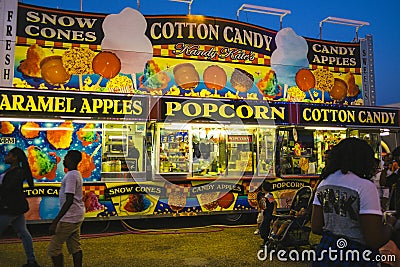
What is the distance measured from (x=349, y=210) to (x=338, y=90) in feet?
33.3

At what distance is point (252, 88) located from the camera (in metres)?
10.9

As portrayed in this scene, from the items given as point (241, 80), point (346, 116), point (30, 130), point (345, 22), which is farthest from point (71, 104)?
point (345, 22)

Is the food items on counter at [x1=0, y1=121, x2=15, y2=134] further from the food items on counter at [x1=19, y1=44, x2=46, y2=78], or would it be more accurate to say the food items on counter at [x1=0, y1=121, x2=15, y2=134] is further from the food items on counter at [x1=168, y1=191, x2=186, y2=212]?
the food items on counter at [x1=168, y1=191, x2=186, y2=212]

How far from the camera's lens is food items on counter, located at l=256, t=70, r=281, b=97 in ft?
36.4

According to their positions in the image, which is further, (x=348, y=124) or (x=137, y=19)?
(x=137, y=19)

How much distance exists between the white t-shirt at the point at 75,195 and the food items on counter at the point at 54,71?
543 centimetres

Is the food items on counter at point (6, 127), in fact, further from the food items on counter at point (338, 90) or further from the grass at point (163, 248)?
the food items on counter at point (338, 90)

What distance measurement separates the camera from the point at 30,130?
8.30 m

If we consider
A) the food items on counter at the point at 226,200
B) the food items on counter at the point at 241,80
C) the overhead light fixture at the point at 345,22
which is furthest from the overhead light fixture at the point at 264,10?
the food items on counter at the point at 226,200

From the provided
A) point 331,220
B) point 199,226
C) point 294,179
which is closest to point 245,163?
point 294,179

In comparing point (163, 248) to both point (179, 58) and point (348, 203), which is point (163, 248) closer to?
point (348, 203)

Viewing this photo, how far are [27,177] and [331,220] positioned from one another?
429 cm

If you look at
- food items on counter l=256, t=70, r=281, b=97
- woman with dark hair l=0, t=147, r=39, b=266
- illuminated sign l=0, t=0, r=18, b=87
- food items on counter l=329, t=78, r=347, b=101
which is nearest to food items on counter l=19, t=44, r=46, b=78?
illuminated sign l=0, t=0, r=18, b=87

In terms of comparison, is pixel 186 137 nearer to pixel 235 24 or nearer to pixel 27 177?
pixel 235 24
